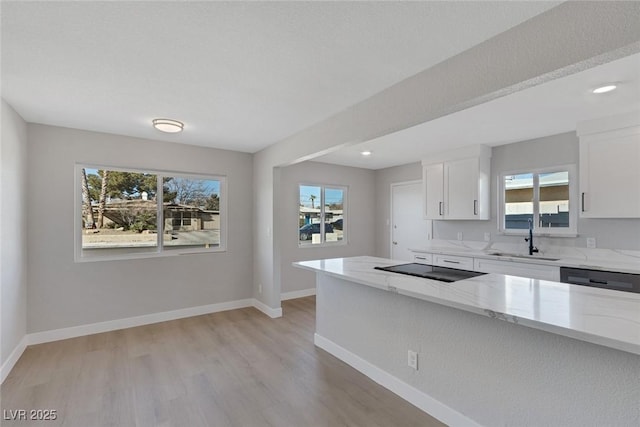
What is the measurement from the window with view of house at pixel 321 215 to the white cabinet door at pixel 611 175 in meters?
3.57

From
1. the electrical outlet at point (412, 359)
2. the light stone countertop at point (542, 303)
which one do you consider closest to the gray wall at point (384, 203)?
the light stone countertop at point (542, 303)

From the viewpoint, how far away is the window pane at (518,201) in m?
4.07

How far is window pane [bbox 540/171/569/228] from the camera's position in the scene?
147 inches

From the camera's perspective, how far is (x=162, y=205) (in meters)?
4.12

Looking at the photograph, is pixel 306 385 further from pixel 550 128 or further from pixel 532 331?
pixel 550 128

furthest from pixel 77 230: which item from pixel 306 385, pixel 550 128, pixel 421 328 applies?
pixel 550 128

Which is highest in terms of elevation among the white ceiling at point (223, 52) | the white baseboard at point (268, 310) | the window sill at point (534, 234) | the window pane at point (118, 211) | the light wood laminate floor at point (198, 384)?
the white ceiling at point (223, 52)

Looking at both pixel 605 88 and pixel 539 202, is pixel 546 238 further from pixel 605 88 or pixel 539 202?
pixel 605 88

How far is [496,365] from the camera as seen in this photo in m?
1.76

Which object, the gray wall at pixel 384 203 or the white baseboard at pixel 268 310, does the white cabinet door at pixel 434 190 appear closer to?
the gray wall at pixel 384 203

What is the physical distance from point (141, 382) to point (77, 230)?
6.79ft

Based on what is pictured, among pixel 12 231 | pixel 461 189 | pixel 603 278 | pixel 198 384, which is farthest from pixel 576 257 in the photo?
pixel 12 231

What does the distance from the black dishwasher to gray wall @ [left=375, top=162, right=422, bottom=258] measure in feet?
9.77

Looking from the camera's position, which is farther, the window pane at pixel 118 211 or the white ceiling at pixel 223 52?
the window pane at pixel 118 211
